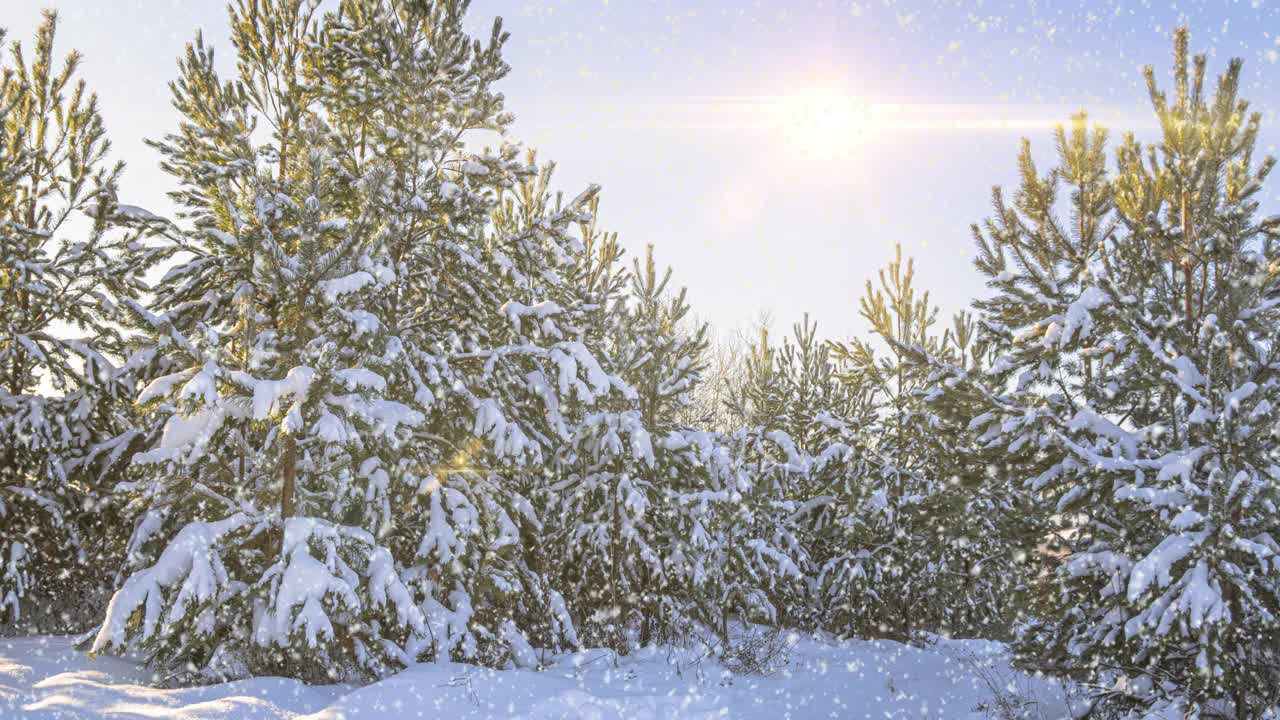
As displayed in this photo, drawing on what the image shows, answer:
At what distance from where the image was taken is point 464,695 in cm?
546

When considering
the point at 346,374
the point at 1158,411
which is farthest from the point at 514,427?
the point at 1158,411

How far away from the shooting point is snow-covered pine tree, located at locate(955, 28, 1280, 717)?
171 inches

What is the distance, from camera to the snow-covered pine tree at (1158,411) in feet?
14.3

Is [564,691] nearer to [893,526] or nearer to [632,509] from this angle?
[632,509]

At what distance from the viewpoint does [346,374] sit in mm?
5645

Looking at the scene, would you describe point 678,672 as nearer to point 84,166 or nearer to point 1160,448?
point 1160,448

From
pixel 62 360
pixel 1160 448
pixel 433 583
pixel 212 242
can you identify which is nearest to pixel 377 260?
pixel 212 242

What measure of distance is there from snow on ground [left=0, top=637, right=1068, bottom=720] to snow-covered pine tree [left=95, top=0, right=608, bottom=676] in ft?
1.29

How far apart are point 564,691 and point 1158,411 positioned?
223 inches

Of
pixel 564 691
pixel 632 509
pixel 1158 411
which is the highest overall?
pixel 1158 411

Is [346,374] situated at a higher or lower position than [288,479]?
higher

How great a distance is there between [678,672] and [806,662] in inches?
80.8

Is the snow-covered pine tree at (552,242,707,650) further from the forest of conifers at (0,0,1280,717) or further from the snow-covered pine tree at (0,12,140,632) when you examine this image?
the snow-covered pine tree at (0,12,140,632)

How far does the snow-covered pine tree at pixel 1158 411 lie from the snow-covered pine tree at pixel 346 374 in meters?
4.23
